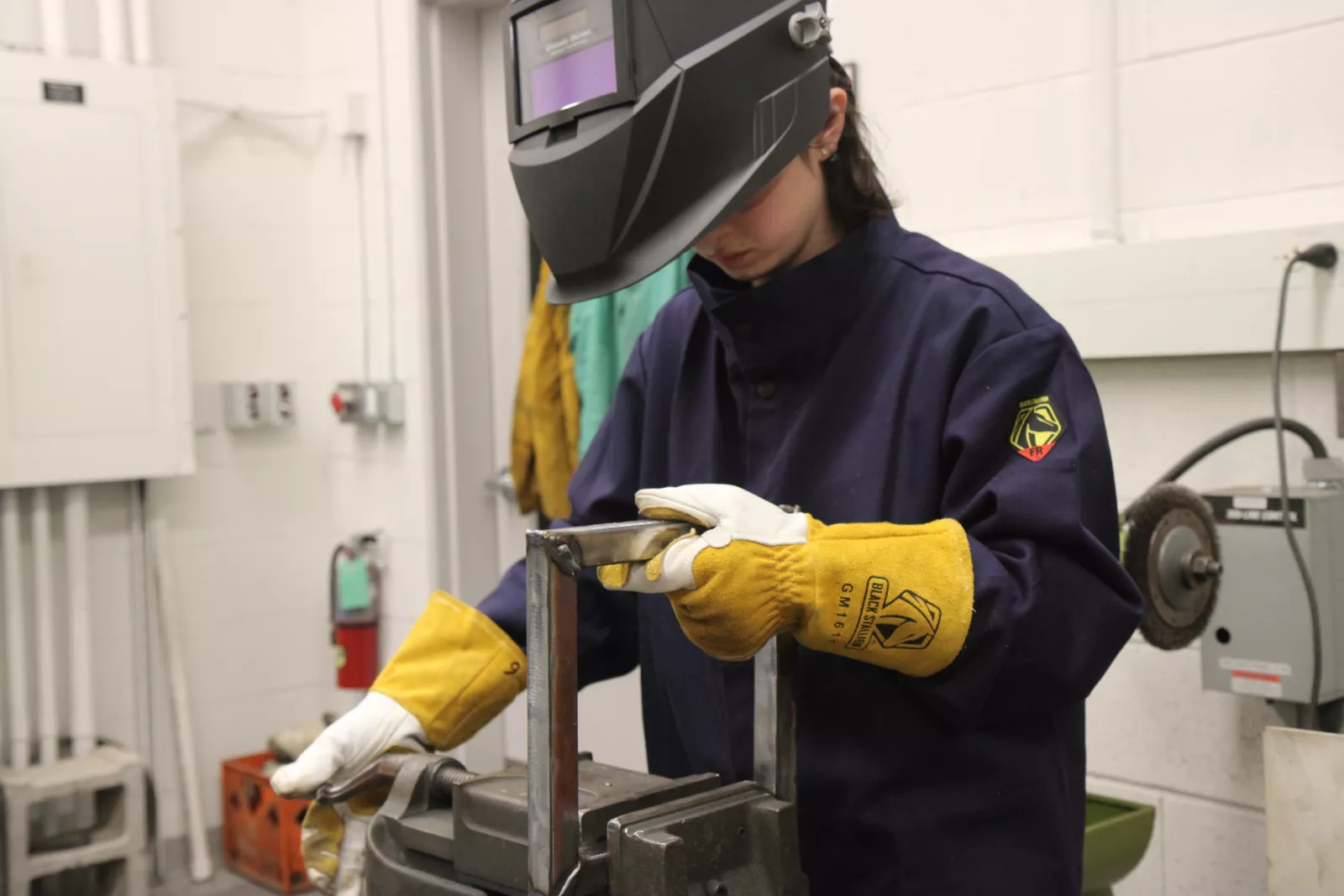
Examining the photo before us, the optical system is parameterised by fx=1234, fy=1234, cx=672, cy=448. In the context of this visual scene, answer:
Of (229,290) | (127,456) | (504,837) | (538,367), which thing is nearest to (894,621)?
(504,837)

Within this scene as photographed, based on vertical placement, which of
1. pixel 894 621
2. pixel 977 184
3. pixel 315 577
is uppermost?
pixel 977 184

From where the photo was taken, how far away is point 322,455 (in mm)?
3375

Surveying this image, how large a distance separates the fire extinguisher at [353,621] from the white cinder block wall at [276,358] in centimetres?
6

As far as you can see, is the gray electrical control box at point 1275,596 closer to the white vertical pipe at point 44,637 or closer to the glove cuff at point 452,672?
the glove cuff at point 452,672

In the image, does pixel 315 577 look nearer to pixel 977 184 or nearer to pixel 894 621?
pixel 977 184

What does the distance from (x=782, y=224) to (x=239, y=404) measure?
2.37 meters

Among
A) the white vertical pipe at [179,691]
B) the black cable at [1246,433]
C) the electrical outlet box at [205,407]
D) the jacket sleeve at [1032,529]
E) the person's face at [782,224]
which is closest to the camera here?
the jacket sleeve at [1032,529]

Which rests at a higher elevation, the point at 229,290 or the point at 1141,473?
the point at 229,290

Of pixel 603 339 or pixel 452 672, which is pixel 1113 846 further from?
pixel 603 339

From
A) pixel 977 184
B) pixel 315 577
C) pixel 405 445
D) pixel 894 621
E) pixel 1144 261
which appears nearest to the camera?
pixel 894 621

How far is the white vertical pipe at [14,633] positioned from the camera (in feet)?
9.09

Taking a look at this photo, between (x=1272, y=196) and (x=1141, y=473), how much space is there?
1.45 ft

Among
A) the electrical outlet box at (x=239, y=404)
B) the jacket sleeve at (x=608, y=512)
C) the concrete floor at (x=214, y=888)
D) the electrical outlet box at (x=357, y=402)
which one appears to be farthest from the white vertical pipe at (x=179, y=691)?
the jacket sleeve at (x=608, y=512)

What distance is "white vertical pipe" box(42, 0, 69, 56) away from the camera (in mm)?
2768
